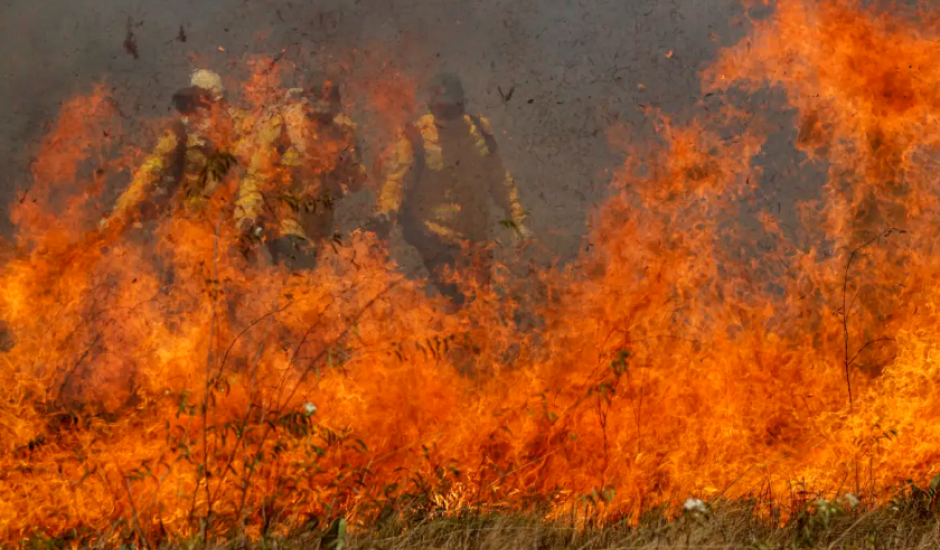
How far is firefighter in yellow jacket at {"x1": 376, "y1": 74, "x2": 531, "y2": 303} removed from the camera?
5.96 m

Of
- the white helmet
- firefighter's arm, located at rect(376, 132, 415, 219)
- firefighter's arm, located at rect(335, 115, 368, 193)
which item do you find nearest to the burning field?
the white helmet

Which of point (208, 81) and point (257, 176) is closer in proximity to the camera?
point (257, 176)

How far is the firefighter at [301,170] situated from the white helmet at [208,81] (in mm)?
Result: 364

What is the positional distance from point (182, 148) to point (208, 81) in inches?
18.8

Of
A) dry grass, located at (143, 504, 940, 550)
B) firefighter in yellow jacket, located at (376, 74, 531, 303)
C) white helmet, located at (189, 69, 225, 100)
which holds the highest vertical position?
white helmet, located at (189, 69, 225, 100)

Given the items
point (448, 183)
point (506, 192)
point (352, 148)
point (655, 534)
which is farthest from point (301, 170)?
point (655, 534)

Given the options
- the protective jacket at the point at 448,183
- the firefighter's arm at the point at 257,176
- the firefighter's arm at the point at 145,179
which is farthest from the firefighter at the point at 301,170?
the firefighter's arm at the point at 145,179

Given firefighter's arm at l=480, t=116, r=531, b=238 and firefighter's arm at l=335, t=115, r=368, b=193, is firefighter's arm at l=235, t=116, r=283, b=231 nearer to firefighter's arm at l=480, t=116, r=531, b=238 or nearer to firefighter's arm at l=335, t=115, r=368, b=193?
firefighter's arm at l=335, t=115, r=368, b=193

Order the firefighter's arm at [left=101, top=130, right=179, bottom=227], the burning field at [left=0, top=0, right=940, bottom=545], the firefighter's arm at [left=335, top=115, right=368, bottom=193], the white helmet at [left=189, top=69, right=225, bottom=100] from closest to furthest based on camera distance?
the burning field at [left=0, top=0, right=940, bottom=545]
the firefighter's arm at [left=101, top=130, right=179, bottom=227]
the white helmet at [left=189, top=69, right=225, bottom=100]
the firefighter's arm at [left=335, top=115, right=368, bottom=193]

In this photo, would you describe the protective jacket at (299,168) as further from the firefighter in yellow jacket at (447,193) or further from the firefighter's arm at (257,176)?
the firefighter in yellow jacket at (447,193)

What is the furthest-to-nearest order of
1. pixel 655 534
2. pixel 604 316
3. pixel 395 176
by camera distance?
pixel 395 176 < pixel 604 316 < pixel 655 534

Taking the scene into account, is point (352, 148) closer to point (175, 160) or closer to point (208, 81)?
point (208, 81)

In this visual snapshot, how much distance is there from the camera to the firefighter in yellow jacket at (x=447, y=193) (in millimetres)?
5965

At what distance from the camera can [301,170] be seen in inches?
235
